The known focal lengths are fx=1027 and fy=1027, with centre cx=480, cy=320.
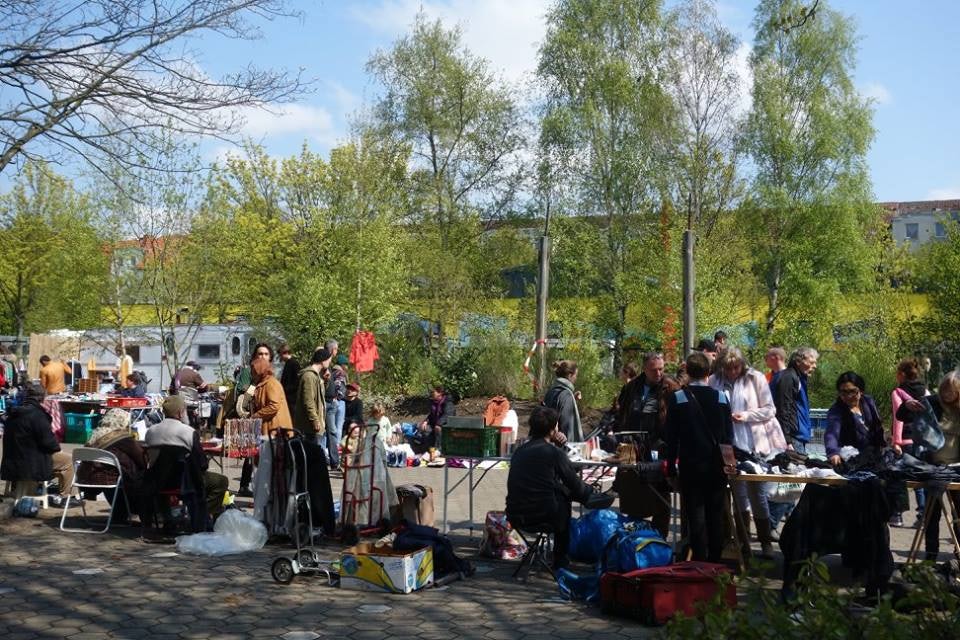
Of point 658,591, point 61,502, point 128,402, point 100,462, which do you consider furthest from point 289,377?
point 658,591

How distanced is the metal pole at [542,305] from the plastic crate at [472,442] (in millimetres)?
11037

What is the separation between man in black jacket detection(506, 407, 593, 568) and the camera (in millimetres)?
7762

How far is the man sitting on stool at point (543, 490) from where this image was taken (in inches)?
306

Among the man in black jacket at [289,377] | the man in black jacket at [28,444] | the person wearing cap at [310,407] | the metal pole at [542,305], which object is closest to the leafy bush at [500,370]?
the metal pole at [542,305]

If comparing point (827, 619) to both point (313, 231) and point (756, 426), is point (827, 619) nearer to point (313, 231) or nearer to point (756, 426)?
point (756, 426)

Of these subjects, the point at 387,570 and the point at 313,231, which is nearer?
the point at 387,570

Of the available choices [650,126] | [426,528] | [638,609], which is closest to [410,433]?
[426,528]

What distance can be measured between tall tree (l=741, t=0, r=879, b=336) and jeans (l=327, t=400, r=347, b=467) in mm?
25653

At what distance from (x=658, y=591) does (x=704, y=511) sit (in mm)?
1392

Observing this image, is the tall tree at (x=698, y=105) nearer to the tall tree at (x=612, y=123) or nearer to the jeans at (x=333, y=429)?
the tall tree at (x=612, y=123)

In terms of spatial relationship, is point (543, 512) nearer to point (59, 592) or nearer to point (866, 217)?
point (59, 592)

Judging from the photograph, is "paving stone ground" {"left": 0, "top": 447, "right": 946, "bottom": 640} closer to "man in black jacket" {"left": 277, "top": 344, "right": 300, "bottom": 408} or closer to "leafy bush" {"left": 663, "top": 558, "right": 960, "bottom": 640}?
"leafy bush" {"left": 663, "top": 558, "right": 960, "bottom": 640}

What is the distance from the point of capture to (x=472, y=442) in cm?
920

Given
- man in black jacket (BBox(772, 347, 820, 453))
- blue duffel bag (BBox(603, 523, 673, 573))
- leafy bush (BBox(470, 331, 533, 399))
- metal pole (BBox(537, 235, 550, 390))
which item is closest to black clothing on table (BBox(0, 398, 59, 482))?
blue duffel bag (BBox(603, 523, 673, 573))
